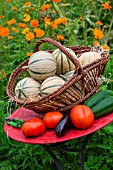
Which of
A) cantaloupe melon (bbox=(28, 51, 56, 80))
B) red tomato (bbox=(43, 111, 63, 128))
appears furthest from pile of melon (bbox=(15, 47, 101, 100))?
red tomato (bbox=(43, 111, 63, 128))

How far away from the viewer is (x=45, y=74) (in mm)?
2287

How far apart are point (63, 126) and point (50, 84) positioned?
244 mm

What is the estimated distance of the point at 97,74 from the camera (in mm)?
2371

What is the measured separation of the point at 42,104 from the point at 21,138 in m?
0.21

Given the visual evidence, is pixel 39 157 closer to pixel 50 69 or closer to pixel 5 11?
pixel 50 69

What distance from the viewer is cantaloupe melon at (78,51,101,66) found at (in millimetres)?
2376

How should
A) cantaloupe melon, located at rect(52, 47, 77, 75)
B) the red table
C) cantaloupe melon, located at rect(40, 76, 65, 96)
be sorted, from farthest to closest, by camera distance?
cantaloupe melon, located at rect(52, 47, 77, 75)
cantaloupe melon, located at rect(40, 76, 65, 96)
the red table

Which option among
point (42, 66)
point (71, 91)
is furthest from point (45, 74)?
point (71, 91)

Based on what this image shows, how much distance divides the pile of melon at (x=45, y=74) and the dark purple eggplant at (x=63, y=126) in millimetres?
165

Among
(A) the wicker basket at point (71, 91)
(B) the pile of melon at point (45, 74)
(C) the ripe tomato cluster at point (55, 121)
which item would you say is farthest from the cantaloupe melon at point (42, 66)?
(C) the ripe tomato cluster at point (55, 121)

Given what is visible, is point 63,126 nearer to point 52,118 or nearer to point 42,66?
point 52,118

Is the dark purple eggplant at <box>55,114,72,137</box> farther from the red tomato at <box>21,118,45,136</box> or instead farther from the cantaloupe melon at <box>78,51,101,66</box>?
the cantaloupe melon at <box>78,51,101,66</box>

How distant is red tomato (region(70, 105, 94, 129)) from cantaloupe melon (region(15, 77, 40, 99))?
23 centimetres

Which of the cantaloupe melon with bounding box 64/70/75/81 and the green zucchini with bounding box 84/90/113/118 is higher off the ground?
the cantaloupe melon with bounding box 64/70/75/81
